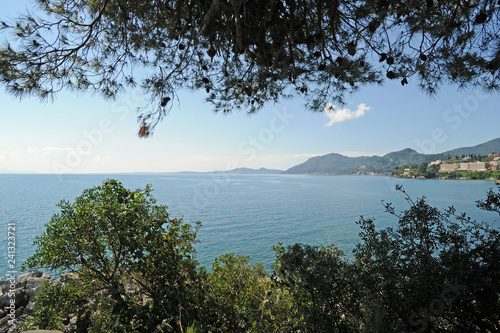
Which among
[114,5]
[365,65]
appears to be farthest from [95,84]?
[365,65]

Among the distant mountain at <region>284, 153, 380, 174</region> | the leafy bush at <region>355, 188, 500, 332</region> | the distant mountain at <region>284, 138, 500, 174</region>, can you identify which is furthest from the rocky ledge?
the distant mountain at <region>284, 153, 380, 174</region>

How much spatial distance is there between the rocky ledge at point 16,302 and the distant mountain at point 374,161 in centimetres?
3797

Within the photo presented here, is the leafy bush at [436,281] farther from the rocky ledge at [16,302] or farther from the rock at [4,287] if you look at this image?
the rock at [4,287]

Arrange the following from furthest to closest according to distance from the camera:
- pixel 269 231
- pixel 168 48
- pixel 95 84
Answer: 1. pixel 269 231
2. pixel 168 48
3. pixel 95 84

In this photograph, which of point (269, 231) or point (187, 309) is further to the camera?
point (269, 231)

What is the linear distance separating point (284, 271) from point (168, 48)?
3635mm

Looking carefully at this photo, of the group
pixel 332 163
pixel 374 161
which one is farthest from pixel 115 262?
pixel 332 163

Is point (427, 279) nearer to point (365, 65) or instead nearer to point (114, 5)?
point (365, 65)

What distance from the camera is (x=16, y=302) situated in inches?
205

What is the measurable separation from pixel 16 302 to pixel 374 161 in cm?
6418

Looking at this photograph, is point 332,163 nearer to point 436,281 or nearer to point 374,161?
point 374,161

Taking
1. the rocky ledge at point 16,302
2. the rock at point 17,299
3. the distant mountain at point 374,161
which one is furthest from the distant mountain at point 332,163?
the rock at point 17,299

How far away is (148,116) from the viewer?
3262 mm

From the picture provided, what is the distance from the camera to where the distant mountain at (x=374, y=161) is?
3428 cm
